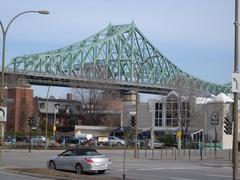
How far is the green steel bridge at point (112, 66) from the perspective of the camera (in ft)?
440

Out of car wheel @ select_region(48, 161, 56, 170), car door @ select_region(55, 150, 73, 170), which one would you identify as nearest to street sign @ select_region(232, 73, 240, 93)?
car door @ select_region(55, 150, 73, 170)

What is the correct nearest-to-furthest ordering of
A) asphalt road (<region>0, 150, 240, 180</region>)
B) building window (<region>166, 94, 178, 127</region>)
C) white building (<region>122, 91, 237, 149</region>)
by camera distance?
asphalt road (<region>0, 150, 240, 180</region>)
white building (<region>122, 91, 237, 149</region>)
building window (<region>166, 94, 178, 127</region>)

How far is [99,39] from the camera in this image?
155625 millimetres

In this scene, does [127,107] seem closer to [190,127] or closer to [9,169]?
[190,127]

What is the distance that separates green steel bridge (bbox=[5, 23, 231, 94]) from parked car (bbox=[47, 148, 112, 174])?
312 feet

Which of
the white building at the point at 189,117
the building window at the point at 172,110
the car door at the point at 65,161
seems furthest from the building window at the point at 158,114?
the car door at the point at 65,161

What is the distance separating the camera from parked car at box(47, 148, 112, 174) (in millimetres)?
27469

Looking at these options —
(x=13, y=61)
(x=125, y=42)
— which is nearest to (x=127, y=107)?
(x=13, y=61)

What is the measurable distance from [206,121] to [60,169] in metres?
73.0

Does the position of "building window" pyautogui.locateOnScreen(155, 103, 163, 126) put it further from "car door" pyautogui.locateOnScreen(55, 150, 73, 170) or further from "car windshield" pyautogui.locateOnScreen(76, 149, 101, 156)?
"car windshield" pyautogui.locateOnScreen(76, 149, 101, 156)

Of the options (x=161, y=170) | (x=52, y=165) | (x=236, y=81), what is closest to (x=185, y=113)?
(x=161, y=170)

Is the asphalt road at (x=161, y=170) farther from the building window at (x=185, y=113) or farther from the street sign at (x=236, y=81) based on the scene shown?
the building window at (x=185, y=113)

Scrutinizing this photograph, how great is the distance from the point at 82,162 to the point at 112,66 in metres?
135

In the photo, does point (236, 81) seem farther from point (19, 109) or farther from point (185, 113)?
point (19, 109)
